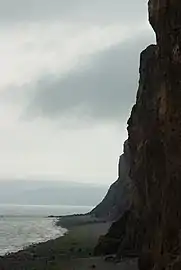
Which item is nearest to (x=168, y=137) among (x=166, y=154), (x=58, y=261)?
(x=166, y=154)

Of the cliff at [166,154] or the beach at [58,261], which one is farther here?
the beach at [58,261]

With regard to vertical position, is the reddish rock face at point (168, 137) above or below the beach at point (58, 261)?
→ above

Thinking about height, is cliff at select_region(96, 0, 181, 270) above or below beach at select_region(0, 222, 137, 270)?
above

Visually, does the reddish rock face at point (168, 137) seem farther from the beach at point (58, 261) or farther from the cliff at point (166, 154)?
the beach at point (58, 261)

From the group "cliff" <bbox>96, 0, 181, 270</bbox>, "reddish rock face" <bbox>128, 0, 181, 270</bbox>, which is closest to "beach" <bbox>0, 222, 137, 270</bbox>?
"cliff" <bbox>96, 0, 181, 270</bbox>

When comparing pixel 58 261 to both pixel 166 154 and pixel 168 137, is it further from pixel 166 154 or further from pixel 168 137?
pixel 168 137

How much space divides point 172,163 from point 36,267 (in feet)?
85.0

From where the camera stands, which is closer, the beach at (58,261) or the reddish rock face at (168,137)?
the reddish rock face at (168,137)

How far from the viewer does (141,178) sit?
64.9m

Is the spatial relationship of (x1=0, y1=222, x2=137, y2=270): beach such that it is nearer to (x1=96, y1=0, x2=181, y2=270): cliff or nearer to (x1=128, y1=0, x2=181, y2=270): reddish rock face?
(x1=96, y1=0, x2=181, y2=270): cliff

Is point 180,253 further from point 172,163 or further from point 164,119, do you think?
point 164,119

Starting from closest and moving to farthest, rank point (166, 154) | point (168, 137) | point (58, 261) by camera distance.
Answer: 1. point (168, 137)
2. point (166, 154)
3. point (58, 261)

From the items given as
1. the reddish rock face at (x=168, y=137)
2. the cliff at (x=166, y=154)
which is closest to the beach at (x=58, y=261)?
the cliff at (x=166, y=154)

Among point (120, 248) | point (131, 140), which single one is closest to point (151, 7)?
point (120, 248)
